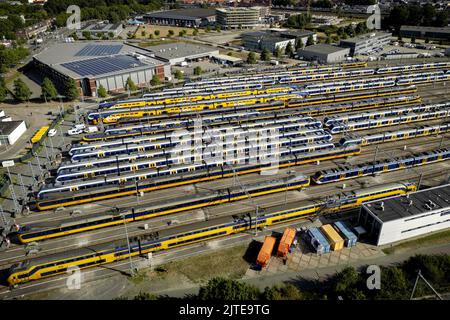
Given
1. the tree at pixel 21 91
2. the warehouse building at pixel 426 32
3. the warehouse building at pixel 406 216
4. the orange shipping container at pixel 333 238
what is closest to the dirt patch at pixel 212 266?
the orange shipping container at pixel 333 238

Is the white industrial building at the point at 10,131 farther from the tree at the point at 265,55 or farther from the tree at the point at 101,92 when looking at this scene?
the tree at the point at 265,55

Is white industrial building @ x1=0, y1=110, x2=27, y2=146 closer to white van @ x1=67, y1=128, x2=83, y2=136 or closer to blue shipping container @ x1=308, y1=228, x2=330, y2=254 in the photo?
white van @ x1=67, y1=128, x2=83, y2=136

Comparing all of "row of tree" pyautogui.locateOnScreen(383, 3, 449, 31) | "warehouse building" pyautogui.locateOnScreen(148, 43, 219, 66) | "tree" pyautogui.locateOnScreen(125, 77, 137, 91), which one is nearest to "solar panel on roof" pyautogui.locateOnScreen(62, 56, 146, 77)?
"tree" pyautogui.locateOnScreen(125, 77, 137, 91)

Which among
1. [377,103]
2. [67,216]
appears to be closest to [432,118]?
[377,103]

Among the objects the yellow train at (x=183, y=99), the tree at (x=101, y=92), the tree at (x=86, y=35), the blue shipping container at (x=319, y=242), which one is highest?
the tree at (x=86, y=35)

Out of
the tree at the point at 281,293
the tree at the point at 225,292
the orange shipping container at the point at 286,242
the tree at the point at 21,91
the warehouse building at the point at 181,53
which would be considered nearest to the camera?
the tree at the point at 225,292

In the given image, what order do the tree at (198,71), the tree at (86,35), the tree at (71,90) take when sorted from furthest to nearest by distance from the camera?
1. the tree at (86,35)
2. the tree at (198,71)
3. the tree at (71,90)

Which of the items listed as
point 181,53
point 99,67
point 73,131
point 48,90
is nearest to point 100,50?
point 99,67

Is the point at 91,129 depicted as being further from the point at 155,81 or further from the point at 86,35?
the point at 86,35
